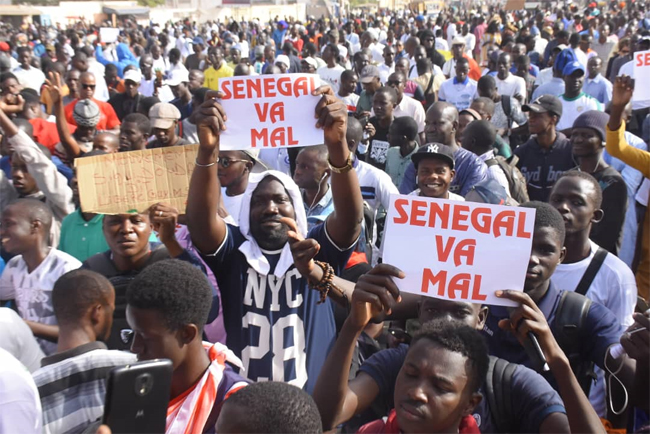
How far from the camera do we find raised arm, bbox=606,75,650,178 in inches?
195

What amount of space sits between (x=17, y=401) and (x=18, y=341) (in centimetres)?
78

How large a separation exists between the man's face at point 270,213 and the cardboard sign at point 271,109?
203 millimetres

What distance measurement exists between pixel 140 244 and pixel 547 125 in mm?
3670

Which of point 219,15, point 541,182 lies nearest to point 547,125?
point 541,182

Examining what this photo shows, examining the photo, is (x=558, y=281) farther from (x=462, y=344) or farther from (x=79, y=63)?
(x=79, y=63)

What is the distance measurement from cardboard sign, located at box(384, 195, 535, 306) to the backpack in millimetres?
2762

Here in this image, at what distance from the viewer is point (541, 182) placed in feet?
19.1

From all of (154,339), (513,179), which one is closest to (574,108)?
(513,179)

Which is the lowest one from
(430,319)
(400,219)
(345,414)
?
(345,414)

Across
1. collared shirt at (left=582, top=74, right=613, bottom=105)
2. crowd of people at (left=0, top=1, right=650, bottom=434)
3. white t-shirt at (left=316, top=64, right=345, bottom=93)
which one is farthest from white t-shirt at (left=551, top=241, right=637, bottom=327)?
white t-shirt at (left=316, top=64, right=345, bottom=93)

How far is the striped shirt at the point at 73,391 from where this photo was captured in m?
2.46

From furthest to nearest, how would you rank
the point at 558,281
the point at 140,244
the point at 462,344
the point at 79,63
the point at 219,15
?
the point at 219,15 < the point at 79,63 < the point at 140,244 < the point at 558,281 < the point at 462,344

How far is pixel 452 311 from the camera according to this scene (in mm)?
2826

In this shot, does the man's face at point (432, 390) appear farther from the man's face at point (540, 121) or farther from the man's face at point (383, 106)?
the man's face at point (383, 106)
